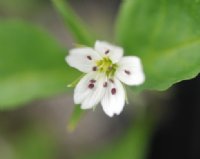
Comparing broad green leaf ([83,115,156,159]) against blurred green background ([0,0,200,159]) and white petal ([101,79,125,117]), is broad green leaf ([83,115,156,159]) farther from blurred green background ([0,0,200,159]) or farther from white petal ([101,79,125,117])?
white petal ([101,79,125,117])

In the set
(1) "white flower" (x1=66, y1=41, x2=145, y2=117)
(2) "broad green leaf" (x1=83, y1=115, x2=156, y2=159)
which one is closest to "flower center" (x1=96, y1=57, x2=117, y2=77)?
(1) "white flower" (x1=66, y1=41, x2=145, y2=117)

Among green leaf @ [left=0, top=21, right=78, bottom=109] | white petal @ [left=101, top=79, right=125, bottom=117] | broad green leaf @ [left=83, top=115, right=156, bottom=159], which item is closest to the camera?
white petal @ [left=101, top=79, right=125, bottom=117]

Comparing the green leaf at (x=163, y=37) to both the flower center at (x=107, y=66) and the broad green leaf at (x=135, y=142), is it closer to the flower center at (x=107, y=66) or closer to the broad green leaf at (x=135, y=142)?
the flower center at (x=107, y=66)

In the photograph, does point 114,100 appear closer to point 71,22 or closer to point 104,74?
point 104,74

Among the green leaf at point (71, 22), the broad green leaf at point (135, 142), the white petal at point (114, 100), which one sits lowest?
the white petal at point (114, 100)

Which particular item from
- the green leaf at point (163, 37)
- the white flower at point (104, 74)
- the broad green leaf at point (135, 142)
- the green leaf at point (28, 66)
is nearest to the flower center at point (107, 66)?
the white flower at point (104, 74)

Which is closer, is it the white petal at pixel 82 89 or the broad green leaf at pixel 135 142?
the white petal at pixel 82 89

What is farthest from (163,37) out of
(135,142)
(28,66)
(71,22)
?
(135,142)

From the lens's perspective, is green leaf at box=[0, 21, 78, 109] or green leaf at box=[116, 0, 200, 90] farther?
green leaf at box=[0, 21, 78, 109]
